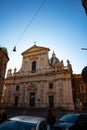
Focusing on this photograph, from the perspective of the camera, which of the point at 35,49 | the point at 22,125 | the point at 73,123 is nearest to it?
the point at 22,125

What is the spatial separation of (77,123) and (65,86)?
22.0 meters

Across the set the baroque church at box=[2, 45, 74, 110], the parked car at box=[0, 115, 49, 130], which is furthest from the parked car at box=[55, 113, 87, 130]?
the baroque church at box=[2, 45, 74, 110]

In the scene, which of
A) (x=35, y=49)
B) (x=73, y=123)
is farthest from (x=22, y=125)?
(x=35, y=49)

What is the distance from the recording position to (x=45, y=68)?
33688 mm

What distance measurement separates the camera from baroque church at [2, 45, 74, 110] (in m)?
29.6

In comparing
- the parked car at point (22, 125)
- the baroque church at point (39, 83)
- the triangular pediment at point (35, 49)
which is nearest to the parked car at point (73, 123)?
the parked car at point (22, 125)

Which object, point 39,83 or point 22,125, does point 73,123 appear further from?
point 39,83

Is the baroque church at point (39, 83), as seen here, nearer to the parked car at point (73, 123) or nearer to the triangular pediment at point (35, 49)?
the triangular pediment at point (35, 49)

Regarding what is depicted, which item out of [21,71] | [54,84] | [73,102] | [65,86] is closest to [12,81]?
[21,71]

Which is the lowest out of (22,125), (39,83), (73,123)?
(73,123)

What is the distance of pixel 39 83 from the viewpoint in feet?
107

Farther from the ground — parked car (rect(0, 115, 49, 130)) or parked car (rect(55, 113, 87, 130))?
parked car (rect(0, 115, 49, 130))

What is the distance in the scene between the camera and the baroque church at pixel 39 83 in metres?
29.6

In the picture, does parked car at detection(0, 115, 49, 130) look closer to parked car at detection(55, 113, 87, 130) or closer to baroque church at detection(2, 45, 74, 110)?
parked car at detection(55, 113, 87, 130)
